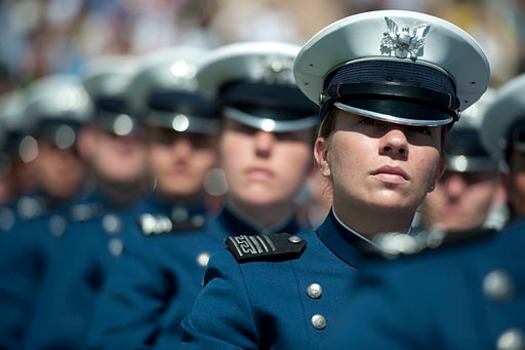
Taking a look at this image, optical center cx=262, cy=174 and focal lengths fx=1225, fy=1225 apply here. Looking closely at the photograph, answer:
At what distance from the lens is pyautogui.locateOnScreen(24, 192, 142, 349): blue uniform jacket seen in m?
6.59

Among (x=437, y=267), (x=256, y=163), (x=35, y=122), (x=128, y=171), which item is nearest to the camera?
(x=437, y=267)

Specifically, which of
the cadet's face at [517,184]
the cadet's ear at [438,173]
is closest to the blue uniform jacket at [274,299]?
the cadet's ear at [438,173]

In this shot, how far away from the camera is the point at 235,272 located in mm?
3371

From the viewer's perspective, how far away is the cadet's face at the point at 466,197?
5.46 meters

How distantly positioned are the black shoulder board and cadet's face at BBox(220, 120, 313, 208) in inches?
52.1

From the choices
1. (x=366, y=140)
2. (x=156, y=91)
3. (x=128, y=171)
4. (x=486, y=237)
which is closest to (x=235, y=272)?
(x=366, y=140)

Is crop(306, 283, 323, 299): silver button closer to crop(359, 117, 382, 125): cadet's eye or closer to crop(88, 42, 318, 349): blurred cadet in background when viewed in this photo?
crop(359, 117, 382, 125): cadet's eye

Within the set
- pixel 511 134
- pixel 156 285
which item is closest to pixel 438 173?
pixel 511 134

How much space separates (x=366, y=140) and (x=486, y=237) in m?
0.86

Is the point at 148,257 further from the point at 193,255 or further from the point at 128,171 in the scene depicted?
the point at 128,171

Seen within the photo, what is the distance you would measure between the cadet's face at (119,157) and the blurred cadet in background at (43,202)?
0.42m

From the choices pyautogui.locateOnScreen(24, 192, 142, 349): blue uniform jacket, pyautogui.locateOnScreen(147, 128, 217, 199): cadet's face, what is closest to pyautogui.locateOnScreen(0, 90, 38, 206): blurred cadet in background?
pyautogui.locateOnScreen(24, 192, 142, 349): blue uniform jacket

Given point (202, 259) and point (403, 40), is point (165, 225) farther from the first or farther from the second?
point (403, 40)

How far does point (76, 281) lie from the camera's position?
21.9 ft
